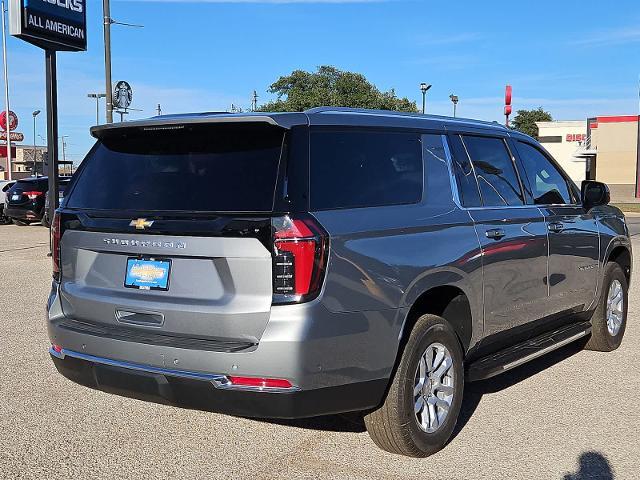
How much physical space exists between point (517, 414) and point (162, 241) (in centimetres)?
273

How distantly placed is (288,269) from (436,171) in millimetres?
1502

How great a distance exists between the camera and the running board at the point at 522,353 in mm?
4655

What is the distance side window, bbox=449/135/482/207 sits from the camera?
468 centimetres

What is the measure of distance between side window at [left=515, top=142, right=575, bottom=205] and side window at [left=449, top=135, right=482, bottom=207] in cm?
92

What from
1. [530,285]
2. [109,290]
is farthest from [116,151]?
[530,285]

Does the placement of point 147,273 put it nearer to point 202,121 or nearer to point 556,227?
point 202,121

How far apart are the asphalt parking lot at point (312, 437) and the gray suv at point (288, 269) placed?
335 mm

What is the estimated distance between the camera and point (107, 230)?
3920 mm

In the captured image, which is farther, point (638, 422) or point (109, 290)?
point (638, 422)

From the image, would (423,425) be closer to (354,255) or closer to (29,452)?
(354,255)

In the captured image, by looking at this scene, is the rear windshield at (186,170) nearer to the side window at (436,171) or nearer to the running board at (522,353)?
the side window at (436,171)

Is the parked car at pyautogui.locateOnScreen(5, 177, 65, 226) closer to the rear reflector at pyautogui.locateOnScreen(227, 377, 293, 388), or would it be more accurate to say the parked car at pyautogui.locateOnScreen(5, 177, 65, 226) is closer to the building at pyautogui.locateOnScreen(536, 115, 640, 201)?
the rear reflector at pyautogui.locateOnScreen(227, 377, 293, 388)

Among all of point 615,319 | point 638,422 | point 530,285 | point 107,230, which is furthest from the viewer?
point 615,319

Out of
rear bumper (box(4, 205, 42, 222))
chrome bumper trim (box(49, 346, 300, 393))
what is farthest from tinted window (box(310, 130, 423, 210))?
rear bumper (box(4, 205, 42, 222))
